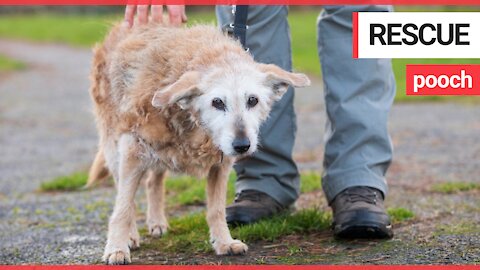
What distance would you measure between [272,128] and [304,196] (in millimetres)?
957

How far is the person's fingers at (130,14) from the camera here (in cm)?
467

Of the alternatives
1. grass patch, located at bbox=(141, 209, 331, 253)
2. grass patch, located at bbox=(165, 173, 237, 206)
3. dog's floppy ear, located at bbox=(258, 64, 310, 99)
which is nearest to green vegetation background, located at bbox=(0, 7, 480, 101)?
grass patch, located at bbox=(165, 173, 237, 206)

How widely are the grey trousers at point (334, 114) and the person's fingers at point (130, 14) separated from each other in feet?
1.88

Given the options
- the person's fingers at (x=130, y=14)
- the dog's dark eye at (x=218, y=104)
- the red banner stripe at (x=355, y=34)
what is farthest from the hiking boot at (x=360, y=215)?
the person's fingers at (x=130, y=14)

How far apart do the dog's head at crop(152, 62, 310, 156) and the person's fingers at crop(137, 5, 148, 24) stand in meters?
0.89

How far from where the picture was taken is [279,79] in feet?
13.0

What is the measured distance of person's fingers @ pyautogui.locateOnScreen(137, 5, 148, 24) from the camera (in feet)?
15.2

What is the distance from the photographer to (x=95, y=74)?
5.00m

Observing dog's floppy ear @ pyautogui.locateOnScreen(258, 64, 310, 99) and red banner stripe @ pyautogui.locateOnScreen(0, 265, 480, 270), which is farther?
dog's floppy ear @ pyautogui.locateOnScreen(258, 64, 310, 99)

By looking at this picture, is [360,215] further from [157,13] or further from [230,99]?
[157,13]

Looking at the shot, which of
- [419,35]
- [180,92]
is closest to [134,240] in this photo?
[180,92]

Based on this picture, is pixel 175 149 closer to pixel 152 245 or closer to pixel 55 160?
pixel 152 245

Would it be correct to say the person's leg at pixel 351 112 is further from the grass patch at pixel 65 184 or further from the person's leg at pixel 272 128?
the grass patch at pixel 65 184

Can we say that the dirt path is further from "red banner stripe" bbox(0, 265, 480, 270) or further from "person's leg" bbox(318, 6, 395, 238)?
"person's leg" bbox(318, 6, 395, 238)
